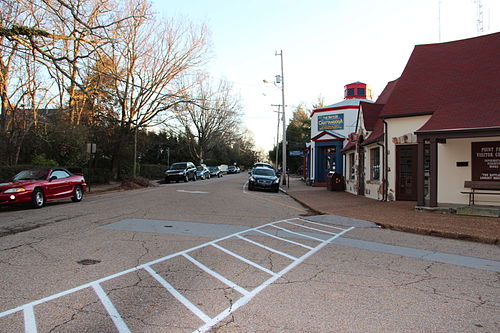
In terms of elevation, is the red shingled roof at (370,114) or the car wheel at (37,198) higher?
the red shingled roof at (370,114)

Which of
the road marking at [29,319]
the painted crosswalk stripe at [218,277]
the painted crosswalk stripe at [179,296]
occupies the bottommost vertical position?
the painted crosswalk stripe at [218,277]

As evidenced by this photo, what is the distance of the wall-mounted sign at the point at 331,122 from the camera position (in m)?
29.4

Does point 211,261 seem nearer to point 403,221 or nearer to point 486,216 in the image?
point 403,221

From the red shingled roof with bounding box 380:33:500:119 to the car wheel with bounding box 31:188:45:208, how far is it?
544 inches

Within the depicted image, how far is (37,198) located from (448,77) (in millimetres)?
16793

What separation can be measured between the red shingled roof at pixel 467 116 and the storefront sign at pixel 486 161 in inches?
50.1

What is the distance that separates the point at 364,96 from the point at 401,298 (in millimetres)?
31349

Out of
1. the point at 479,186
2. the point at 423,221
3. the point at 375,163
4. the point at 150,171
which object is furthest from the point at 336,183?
the point at 150,171

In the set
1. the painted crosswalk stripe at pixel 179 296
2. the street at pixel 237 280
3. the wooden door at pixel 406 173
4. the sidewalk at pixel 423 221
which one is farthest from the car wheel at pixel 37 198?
the wooden door at pixel 406 173

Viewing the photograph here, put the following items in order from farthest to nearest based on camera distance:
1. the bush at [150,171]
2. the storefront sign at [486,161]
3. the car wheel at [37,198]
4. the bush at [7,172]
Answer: the bush at [150,171]
the bush at [7,172]
the storefront sign at [486,161]
the car wheel at [37,198]

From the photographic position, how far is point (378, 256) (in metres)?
7.08

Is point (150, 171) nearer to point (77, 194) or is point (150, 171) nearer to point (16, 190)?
point (77, 194)

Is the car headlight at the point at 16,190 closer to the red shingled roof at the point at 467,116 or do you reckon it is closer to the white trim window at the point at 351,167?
the red shingled roof at the point at 467,116

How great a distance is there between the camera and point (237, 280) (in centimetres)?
531
